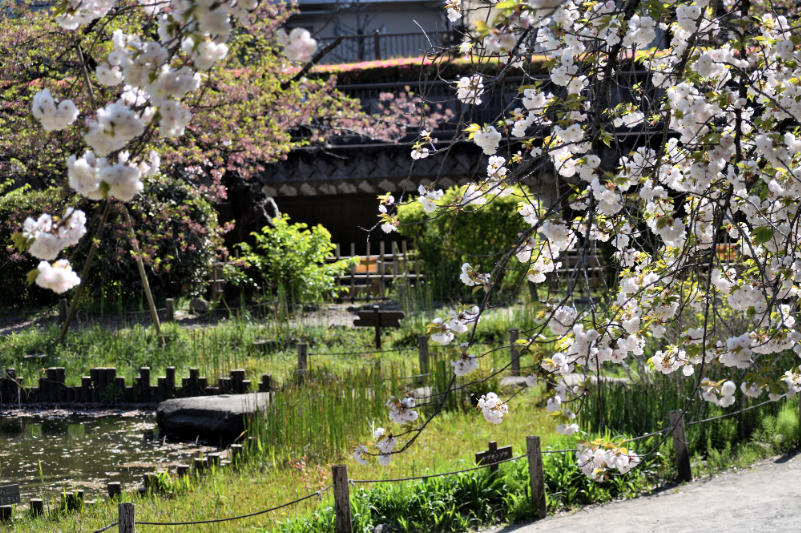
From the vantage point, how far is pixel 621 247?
3.25 metres

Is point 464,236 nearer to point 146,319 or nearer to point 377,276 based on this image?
point 377,276

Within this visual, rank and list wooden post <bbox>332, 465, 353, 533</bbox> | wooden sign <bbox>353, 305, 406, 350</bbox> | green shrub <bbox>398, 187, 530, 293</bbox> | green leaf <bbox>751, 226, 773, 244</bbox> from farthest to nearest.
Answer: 1. green shrub <bbox>398, 187, 530, 293</bbox>
2. wooden sign <bbox>353, 305, 406, 350</bbox>
3. wooden post <bbox>332, 465, 353, 533</bbox>
4. green leaf <bbox>751, 226, 773, 244</bbox>

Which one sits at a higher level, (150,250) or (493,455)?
(150,250)

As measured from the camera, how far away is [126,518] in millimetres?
3609

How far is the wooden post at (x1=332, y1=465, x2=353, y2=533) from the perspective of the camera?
4.08 metres

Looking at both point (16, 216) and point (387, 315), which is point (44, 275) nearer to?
point (387, 315)

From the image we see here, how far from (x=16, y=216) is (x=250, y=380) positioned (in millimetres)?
3940

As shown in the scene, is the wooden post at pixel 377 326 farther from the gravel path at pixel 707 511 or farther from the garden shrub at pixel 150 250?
the gravel path at pixel 707 511

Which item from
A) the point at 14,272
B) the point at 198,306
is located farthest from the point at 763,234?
the point at 14,272

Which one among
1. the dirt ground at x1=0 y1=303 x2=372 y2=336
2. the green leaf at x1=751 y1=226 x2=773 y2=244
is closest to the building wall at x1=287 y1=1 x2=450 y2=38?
the dirt ground at x1=0 y1=303 x2=372 y2=336

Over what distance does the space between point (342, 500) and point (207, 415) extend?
2982 millimetres

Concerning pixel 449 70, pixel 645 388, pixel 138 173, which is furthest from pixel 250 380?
pixel 449 70

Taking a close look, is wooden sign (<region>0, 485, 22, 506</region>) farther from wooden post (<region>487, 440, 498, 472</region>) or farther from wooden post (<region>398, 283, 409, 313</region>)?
wooden post (<region>398, 283, 409, 313</region>)

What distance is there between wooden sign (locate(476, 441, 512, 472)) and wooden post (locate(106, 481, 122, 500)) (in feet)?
7.26
